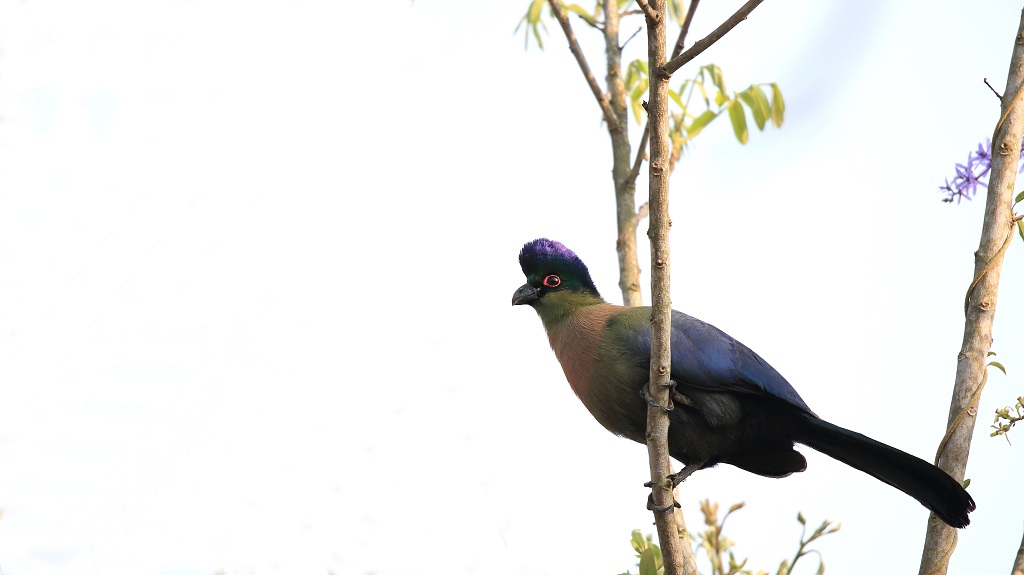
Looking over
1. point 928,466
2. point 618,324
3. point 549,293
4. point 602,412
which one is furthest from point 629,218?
point 928,466

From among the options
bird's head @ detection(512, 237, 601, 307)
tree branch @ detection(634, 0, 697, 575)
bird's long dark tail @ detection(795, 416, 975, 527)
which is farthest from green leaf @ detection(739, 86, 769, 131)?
tree branch @ detection(634, 0, 697, 575)

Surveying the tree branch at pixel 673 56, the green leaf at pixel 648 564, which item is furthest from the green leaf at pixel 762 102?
the green leaf at pixel 648 564

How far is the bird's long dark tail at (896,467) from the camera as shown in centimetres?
224

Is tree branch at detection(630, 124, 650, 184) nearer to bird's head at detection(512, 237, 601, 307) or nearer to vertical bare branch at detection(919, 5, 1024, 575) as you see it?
bird's head at detection(512, 237, 601, 307)

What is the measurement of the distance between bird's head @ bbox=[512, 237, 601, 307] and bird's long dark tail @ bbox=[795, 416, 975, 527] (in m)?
0.89

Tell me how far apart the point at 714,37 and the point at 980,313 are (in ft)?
3.35

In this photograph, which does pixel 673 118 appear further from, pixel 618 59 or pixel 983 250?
pixel 983 250

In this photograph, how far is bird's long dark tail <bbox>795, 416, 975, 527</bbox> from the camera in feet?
7.35

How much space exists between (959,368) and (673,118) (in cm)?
160

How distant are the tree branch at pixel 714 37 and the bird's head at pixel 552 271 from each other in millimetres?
1325

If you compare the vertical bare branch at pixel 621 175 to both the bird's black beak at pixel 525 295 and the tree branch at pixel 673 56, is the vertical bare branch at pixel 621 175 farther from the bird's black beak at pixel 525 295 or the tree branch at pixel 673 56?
the bird's black beak at pixel 525 295

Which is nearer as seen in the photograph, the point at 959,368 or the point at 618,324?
the point at 959,368

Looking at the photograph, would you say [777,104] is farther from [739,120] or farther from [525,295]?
[525,295]

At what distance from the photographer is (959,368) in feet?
7.38
